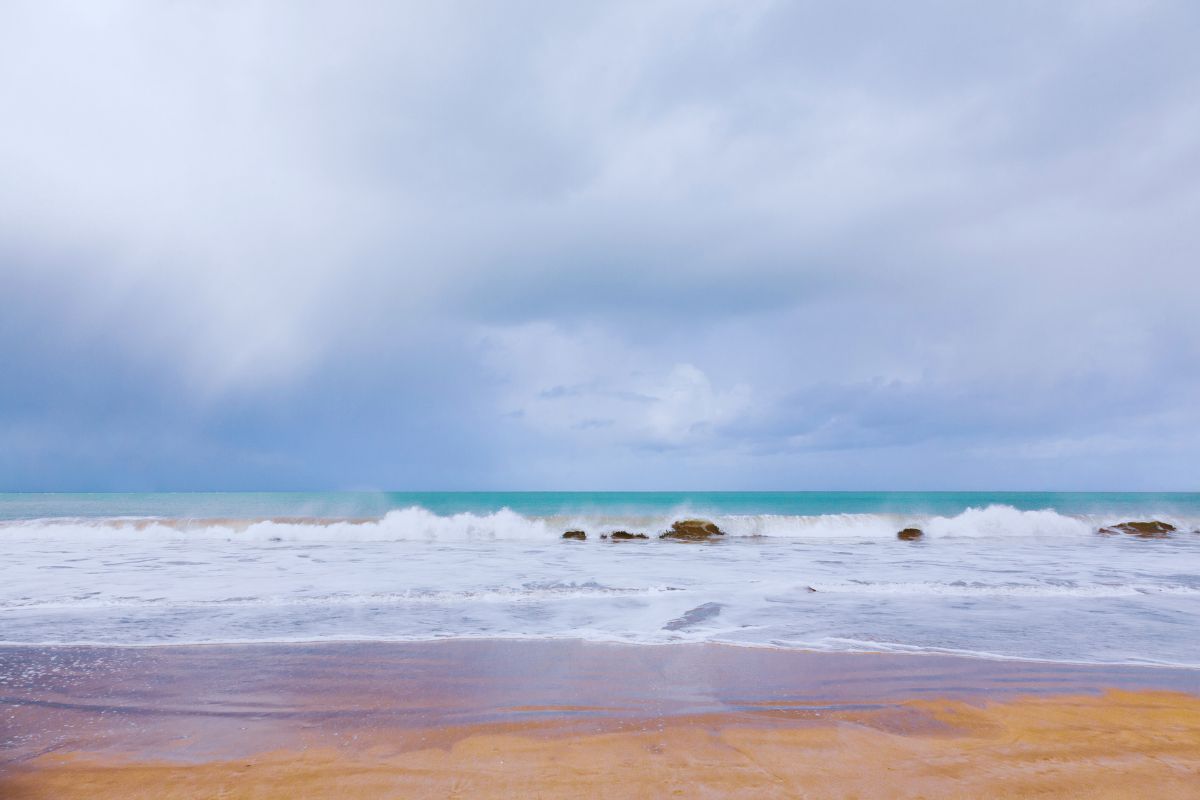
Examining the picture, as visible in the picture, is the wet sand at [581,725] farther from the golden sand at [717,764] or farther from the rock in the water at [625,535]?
the rock in the water at [625,535]

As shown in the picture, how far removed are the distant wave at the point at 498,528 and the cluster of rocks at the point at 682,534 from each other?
1024 millimetres

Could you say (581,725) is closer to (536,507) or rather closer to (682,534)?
(682,534)

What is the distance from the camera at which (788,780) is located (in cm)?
463

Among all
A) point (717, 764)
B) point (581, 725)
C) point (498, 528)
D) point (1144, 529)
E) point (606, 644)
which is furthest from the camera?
point (1144, 529)

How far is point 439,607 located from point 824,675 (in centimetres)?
707

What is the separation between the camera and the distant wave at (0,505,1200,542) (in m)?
29.6

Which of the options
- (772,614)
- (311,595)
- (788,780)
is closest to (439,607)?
(311,595)

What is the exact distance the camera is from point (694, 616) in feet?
35.4

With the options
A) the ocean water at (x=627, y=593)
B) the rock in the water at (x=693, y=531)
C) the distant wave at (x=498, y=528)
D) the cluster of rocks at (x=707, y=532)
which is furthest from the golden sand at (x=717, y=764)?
the distant wave at (x=498, y=528)

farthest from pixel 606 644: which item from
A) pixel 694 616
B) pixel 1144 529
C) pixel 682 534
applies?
pixel 1144 529

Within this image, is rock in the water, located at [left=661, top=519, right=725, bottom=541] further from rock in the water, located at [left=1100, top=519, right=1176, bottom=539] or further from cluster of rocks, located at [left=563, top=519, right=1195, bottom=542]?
rock in the water, located at [left=1100, top=519, right=1176, bottom=539]

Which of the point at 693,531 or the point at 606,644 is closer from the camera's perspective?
the point at 606,644

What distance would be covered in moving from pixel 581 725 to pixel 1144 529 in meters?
38.5

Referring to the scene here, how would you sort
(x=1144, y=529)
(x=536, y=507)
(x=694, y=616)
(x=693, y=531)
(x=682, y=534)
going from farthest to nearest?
(x=536, y=507)
(x=1144, y=529)
(x=693, y=531)
(x=682, y=534)
(x=694, y=616)
